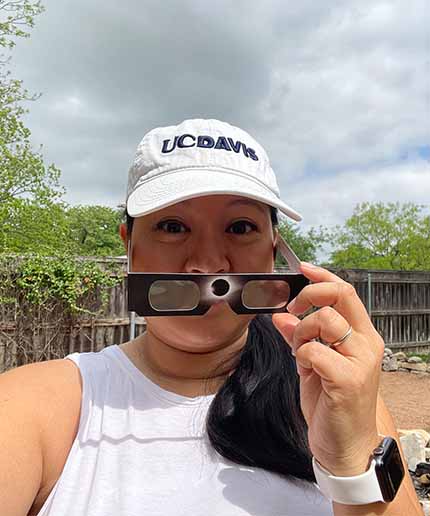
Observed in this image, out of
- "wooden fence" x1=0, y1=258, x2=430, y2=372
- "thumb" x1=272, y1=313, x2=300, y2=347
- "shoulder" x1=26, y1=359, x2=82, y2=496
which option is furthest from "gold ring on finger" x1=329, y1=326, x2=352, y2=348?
"wooden fence" x1=0, y1=258, x2=430, y2=372

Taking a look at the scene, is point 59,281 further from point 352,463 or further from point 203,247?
point 352,463

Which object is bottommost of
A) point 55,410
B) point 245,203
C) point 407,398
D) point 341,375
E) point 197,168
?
point 407,398

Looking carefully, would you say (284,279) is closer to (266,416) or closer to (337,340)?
(337,340)

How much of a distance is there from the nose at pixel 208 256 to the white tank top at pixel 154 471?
36 cm

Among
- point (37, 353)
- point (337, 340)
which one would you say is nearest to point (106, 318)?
point (37, 353)

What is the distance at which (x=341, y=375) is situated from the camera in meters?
0.87

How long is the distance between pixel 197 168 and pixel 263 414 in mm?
733

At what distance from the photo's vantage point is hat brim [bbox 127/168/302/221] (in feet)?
3.86

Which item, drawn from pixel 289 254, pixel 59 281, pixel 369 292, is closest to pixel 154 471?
pixel 289 254

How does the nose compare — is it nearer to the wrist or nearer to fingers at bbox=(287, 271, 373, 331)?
fingers at bbox=(287, 271, 373, 331)

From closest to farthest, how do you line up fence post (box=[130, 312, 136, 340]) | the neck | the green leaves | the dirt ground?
1. the neck
2. the green leaves
3. the dirt ground
4. fence post (box=[130, 312, 136, 340])

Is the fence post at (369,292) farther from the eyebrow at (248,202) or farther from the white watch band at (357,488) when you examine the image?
the white watch band at (357,488)

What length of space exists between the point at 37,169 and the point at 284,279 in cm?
787

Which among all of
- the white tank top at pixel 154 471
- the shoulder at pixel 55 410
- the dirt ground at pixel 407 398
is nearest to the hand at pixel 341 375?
the white tank top at pixel 154 471
